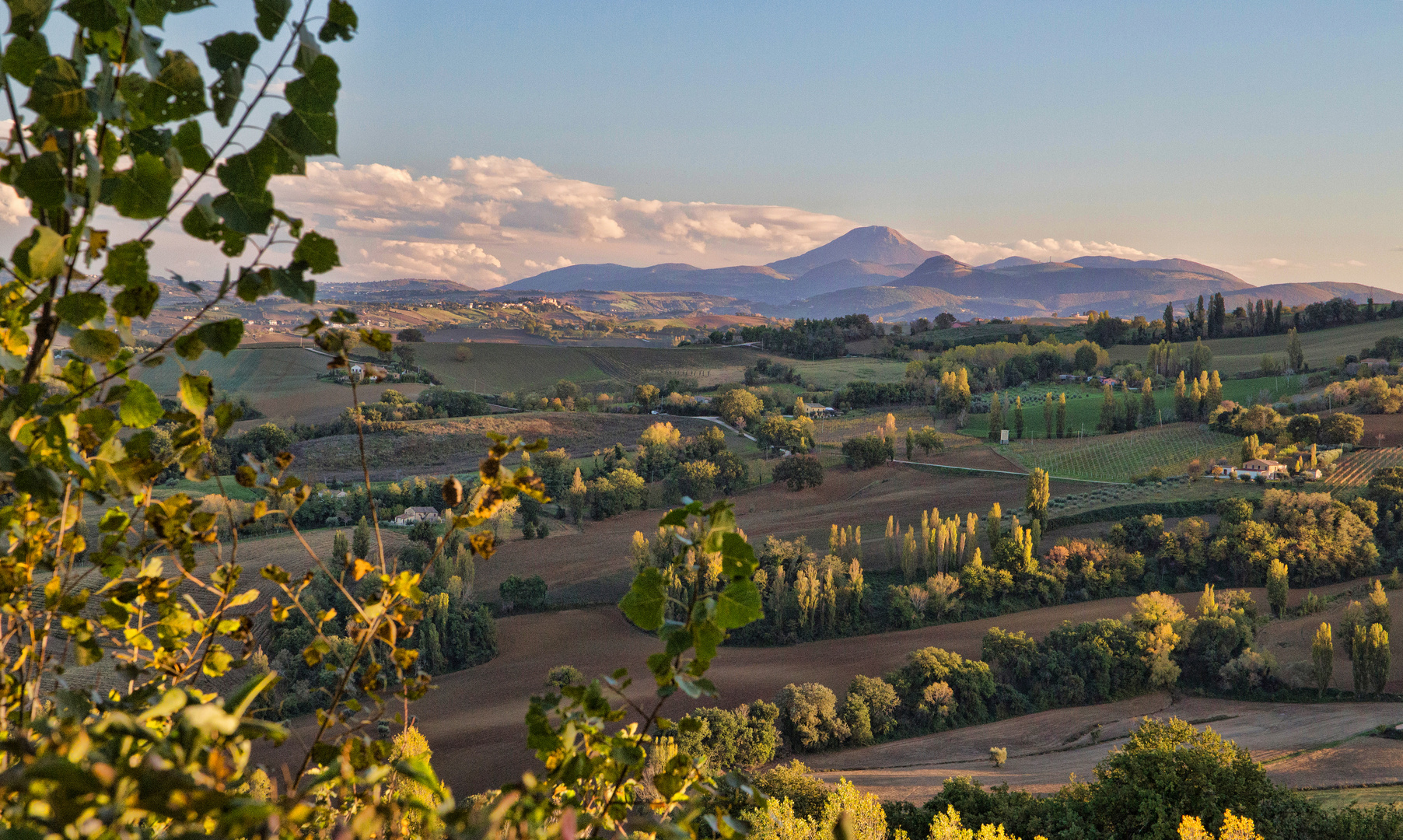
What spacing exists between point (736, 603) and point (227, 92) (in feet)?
4.73

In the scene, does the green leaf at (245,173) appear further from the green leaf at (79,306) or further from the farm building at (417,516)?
the farm building at (417,516)

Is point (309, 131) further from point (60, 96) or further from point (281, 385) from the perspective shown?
point (281, 385)

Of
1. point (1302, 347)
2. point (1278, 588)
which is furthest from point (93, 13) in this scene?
point (1302, 347)

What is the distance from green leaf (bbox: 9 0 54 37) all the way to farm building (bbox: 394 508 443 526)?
3996cm

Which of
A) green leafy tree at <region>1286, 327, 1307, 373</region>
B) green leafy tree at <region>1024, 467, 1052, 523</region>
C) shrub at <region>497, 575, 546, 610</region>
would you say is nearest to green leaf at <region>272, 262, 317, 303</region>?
Result: shrub at <region>497, 575, 546, 610</region>

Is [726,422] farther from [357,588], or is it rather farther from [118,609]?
[118,609]

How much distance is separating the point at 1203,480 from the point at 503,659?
40.6 metres

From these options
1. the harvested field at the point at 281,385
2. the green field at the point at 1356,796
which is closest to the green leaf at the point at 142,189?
the green field at the point at 1356,796

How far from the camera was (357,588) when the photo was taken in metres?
30.1

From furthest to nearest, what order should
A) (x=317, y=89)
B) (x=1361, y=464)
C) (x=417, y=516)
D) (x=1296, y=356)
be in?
(x=1296, y=356) < (x=1361, y=464) < (x=417, y=516) < (x=317, y=89)

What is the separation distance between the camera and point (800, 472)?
161 ft

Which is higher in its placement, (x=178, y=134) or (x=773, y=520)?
(x=178, y=134)

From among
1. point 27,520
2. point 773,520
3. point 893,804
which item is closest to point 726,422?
point 773,520

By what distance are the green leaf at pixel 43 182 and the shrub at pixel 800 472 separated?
48113 millimetres
